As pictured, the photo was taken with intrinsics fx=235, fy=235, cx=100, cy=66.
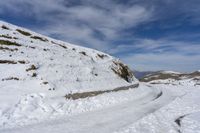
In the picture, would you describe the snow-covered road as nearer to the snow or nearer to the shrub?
the snow

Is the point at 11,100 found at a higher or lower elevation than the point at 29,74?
lower

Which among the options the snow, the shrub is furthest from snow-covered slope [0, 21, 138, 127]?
the shrub

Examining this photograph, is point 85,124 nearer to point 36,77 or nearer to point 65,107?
point 65,107

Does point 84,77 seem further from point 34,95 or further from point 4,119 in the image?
point 4,119

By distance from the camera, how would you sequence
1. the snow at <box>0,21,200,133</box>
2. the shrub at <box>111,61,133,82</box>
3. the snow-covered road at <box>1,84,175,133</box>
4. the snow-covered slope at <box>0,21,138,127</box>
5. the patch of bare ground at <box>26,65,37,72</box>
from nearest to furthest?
the snow-covered road at <box>1,84,175,133</box>
the snow at <box>0,21,200,133</box>
the snow-covered slope at <box>0,21,138,127</box>
the patch of bare ground at <box>26,65,37,72</box>
the shrub at <box>111,61,133,82</box>

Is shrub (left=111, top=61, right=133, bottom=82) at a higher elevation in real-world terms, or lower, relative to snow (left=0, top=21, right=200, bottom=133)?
higher

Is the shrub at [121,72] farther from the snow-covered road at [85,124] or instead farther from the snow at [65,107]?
the snow-covered road at [85,124]

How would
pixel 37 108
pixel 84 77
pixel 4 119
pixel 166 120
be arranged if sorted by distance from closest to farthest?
pixel 4 119 → pixel 166 120 → pixel 37 108 → pixel 84 77

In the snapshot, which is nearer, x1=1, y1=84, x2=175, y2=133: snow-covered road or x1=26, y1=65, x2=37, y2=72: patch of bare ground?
x1=1, y1=84, x2=175, y2=133: snow-covered road

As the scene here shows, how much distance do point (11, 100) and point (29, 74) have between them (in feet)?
22.4

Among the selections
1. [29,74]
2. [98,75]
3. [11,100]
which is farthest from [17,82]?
[98,75]

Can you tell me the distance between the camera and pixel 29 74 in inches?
938

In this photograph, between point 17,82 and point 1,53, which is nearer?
point 17,82

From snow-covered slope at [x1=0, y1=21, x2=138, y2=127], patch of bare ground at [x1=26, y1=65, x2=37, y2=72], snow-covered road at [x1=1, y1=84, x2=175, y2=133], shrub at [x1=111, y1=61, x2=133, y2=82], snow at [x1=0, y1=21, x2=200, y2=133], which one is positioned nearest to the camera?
snow-covered road at [x1=1, y1=84, x2=175, y2=133]
